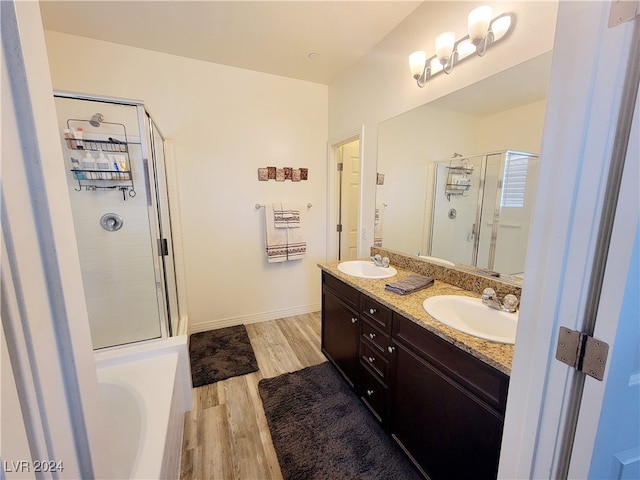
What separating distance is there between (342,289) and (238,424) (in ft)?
3.58

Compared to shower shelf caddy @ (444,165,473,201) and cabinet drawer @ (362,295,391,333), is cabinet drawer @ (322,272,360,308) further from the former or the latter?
shower shelf caddy @ (444,165,473,201)

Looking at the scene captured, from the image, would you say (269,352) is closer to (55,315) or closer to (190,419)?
(190,419)

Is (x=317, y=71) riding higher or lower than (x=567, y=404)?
higher

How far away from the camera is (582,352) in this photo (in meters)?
0.57

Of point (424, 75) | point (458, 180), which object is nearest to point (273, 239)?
point (458, 180)

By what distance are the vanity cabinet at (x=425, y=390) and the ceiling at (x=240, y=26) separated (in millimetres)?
1881

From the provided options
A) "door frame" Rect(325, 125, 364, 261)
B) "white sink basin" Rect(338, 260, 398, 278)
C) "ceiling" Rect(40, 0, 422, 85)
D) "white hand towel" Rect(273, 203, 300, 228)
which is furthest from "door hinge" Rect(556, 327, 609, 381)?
"white hand towel" Rect(273, 203, 300, 228)

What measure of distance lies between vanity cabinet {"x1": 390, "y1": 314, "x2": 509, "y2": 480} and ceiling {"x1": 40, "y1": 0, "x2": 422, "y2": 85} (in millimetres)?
2036

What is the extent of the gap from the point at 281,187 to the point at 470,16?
6.69 feet

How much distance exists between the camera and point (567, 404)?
606mm

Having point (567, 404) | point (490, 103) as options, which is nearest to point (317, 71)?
point (490, 103)

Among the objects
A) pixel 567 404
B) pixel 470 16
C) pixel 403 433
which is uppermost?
pixel 470 16

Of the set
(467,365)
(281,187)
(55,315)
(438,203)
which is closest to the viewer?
(55,315)

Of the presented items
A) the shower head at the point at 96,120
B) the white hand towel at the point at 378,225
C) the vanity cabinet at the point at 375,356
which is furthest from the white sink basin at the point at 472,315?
the shower head at the point at 96,120
